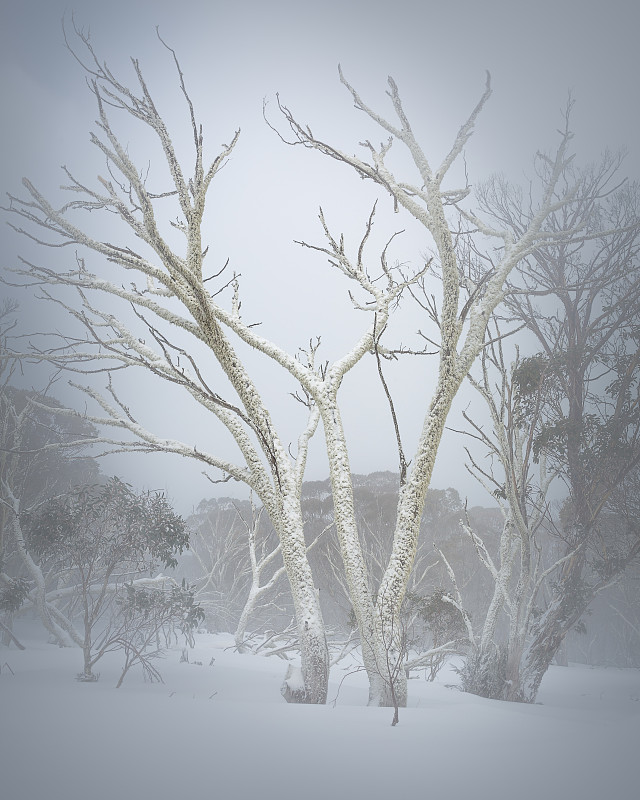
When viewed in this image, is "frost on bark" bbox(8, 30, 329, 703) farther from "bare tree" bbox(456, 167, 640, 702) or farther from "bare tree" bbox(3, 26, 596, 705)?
"bare tree" bbox(456, 167, 640, 702)

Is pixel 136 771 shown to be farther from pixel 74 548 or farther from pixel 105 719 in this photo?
pixel 74 548

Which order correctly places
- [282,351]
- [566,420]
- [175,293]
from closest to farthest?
1. [175,293]
2. [282,351]
3. [566,420]

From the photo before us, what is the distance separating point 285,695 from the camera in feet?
9.37

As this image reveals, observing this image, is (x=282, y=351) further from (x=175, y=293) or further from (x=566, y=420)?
(x=566, y=420)

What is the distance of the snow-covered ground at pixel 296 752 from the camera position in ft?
4.27

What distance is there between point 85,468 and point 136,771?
43.2 feet


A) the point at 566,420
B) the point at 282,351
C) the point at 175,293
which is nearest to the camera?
the point at 175,293

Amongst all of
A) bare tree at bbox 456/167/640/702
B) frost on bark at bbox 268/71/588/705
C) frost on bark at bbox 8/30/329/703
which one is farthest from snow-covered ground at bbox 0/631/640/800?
bare tree at bbox 456/167/640/702

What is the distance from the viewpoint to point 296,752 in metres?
1.56

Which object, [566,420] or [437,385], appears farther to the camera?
[566,420]

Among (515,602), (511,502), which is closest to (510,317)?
(511,502)

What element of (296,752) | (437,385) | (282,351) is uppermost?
(282,351)

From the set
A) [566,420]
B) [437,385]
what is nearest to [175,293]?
[437,385]

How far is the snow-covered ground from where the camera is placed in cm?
130
